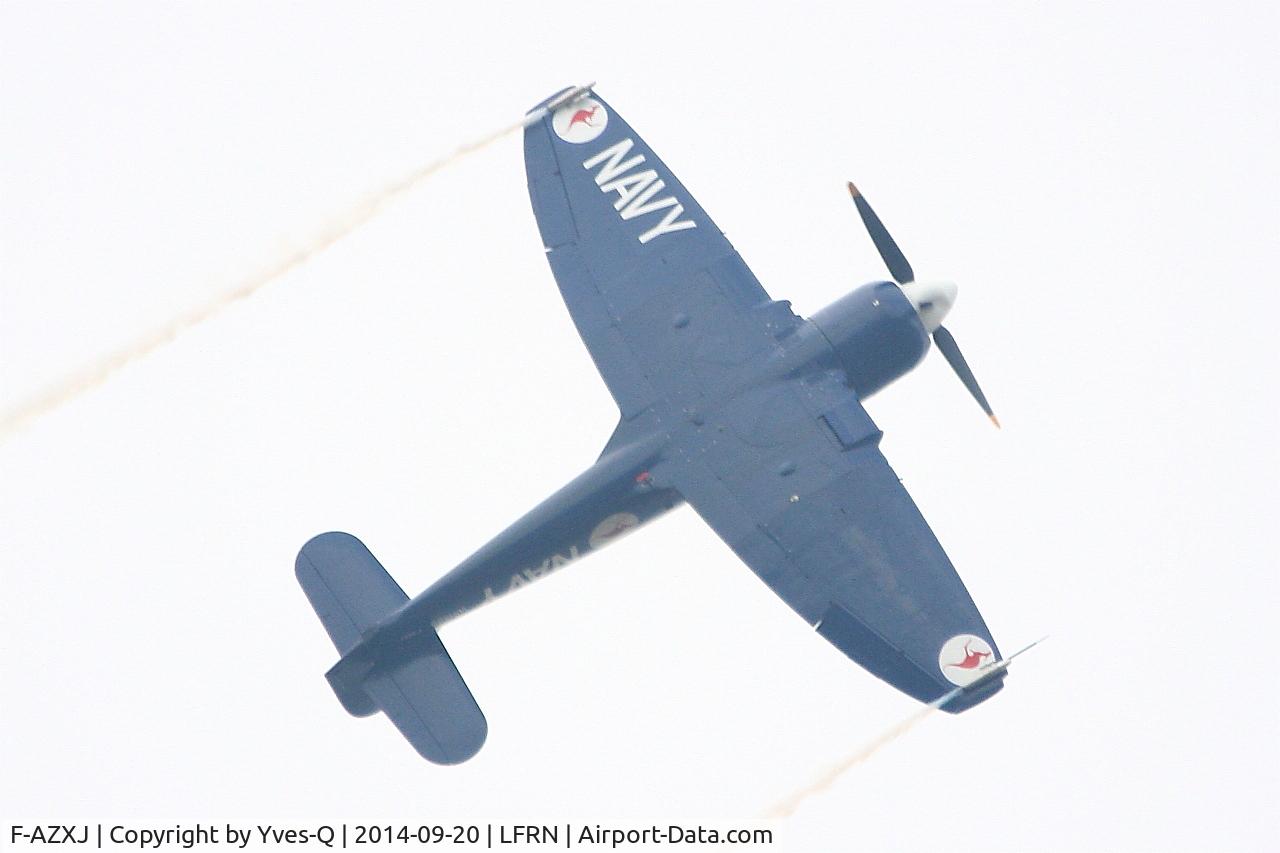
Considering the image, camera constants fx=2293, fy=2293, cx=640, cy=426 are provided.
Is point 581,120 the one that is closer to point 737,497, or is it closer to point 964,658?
point 737,497

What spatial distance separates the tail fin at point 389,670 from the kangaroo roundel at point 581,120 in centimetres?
813

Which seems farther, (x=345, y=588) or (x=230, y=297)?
(x=230, y=297)

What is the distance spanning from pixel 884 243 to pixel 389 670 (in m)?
10.4

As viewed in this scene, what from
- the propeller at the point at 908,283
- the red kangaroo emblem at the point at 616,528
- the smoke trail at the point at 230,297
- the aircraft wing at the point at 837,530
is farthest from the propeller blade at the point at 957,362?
the smoke trail at the point at 230,297

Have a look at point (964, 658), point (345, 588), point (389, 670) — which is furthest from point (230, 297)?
point (964, 658)

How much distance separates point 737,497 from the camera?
35.5 m

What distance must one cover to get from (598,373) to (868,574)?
550cm

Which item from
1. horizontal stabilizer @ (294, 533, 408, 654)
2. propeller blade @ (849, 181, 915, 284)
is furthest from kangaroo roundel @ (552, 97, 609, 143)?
horizontal stabilizer @ (294, 533, 408, 654)

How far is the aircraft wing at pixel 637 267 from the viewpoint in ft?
119

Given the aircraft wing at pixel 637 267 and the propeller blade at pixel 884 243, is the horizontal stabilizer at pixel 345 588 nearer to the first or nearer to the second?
the aircraft wing at pixel 637 267

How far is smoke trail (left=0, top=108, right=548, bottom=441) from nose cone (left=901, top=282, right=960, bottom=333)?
6959 millimetres

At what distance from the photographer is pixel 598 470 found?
3562 centimetres

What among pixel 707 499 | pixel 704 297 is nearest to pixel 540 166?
pixel 704 297

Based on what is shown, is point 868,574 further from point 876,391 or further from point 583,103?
point 583,103
